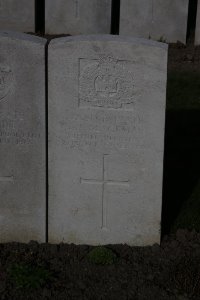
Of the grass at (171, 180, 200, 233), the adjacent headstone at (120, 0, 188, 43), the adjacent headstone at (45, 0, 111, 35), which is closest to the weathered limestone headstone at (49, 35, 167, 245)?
the grass at (171, 180, 200, 233)

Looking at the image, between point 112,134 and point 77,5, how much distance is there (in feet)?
23.4

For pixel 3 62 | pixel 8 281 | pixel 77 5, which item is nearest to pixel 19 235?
pixel 8 281

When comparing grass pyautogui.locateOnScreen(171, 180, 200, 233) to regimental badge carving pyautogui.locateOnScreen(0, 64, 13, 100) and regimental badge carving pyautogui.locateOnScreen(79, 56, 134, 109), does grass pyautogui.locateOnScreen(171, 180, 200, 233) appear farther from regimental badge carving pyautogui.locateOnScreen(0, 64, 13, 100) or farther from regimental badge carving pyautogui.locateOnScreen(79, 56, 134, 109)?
regimental badge carving pyautogui.locateOnScreen(0, 64, 13, 100)

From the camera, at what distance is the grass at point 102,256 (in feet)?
17.5

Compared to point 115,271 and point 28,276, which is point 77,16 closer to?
point 115,271

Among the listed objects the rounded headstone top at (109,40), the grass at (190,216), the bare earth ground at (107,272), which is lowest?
the bare earth ground at (107,272)

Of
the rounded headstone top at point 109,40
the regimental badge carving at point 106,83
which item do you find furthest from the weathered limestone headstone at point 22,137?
the regimental badge carving at point 106,83

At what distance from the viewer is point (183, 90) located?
31.5ft

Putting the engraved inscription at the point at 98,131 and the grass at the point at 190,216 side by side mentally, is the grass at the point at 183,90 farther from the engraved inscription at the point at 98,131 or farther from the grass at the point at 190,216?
the engraved inscription at the point at 98,131

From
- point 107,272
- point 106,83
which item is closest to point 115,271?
point 107,272

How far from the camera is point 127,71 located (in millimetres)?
5133

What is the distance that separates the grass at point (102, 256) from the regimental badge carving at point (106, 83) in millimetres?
1147

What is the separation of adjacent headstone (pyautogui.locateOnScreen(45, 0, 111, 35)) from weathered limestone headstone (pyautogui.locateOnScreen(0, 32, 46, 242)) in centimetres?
700

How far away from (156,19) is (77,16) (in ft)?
4.59
